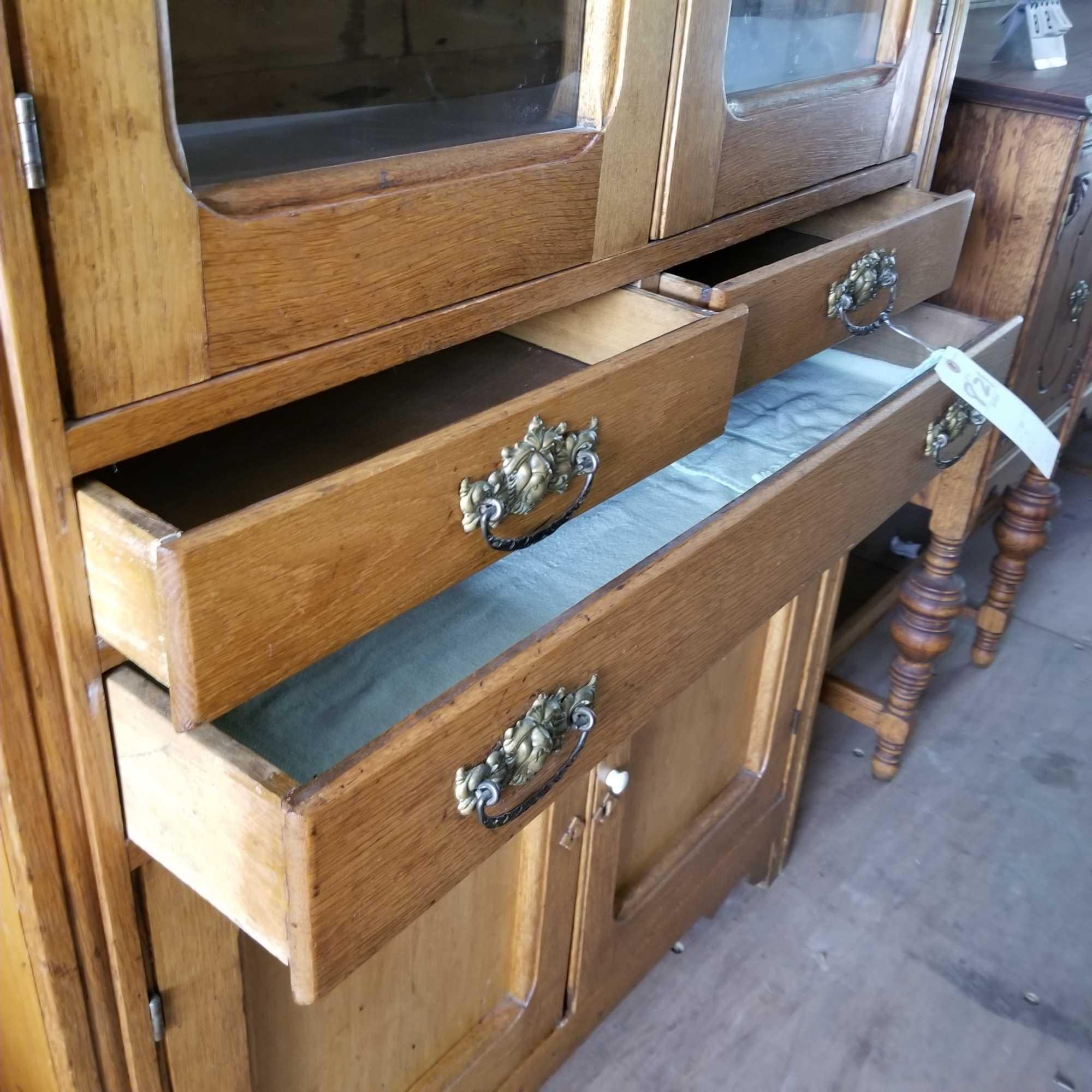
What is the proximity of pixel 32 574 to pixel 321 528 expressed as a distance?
124mm

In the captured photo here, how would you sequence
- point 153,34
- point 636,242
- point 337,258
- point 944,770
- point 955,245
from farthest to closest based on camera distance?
point 944,770
point 955,245
point 636,242
point 337,258
point 153,34

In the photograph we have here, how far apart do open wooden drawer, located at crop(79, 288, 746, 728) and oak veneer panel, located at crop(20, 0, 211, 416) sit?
0.20 feet

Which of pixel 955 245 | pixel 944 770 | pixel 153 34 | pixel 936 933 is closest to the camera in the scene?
pixel 153 34

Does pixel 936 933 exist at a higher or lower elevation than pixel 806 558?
lower

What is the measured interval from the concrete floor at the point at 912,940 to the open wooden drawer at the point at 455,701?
1.99 ft

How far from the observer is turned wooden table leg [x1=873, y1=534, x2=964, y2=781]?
144 cm

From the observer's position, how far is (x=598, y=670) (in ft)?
2.08

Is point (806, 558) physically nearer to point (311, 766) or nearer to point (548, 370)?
point (548, 370)

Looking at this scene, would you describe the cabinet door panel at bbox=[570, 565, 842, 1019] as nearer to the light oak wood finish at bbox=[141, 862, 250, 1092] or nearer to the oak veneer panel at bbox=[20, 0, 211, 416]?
the light oak wood finish at bbox=[141, 862, 250, 1092]

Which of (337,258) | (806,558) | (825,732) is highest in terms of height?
(337,258)

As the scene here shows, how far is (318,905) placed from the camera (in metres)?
0.49

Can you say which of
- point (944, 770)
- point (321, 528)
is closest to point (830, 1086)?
point (944, 770)

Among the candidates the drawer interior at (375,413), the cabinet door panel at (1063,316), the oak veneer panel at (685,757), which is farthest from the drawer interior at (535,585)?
the cabinet door panel at (1063,316)

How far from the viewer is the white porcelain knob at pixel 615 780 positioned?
90cm
